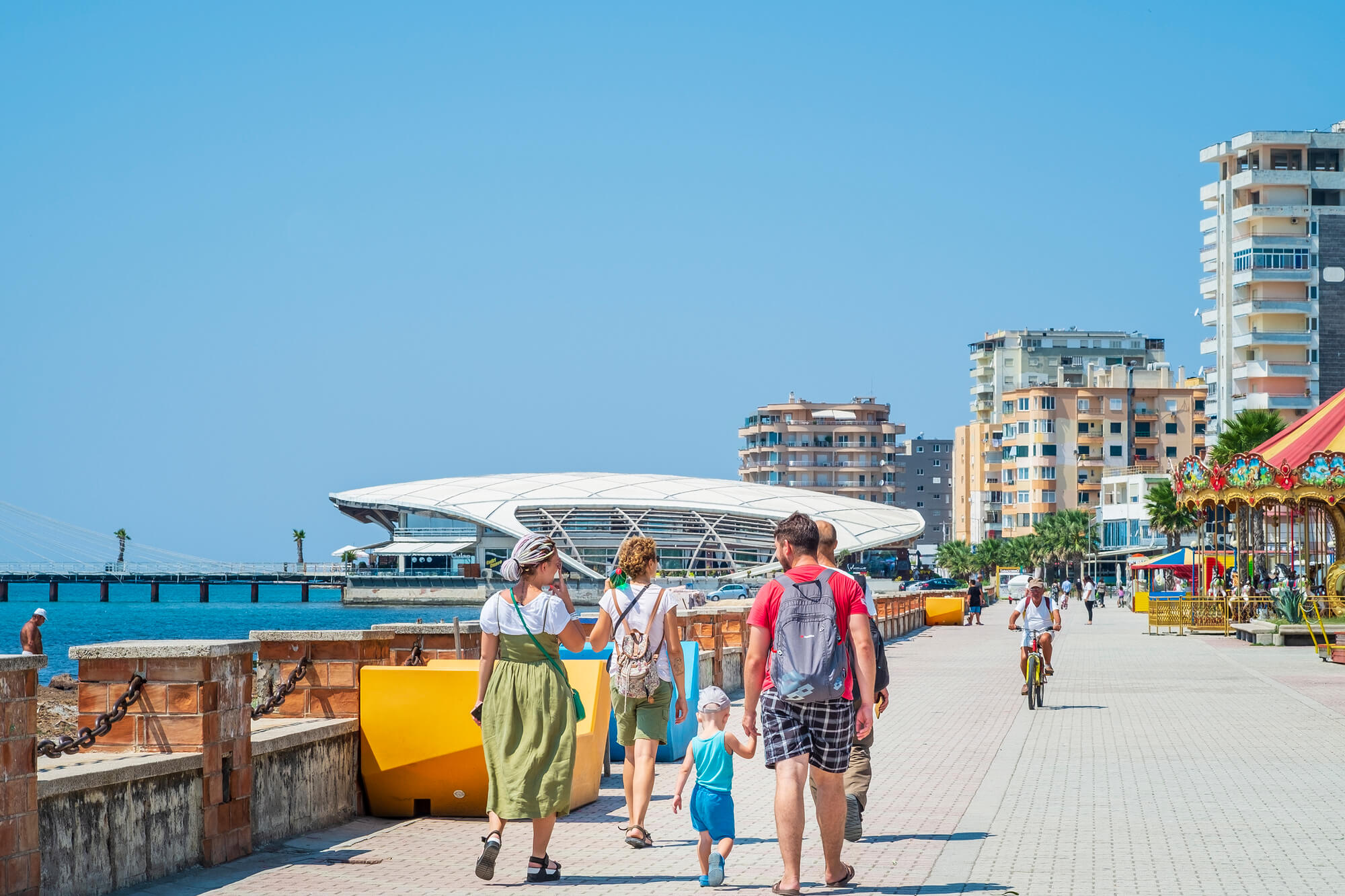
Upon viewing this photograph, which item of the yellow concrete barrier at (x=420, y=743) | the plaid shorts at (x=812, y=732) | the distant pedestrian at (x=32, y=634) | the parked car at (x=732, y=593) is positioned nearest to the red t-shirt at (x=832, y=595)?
the plaid shorts at (x=812, y=732)

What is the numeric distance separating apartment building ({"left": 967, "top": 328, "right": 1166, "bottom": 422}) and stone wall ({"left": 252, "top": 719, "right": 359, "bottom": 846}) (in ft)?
446

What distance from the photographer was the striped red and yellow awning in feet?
119

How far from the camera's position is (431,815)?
947 centimetres

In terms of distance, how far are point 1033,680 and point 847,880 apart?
997 cm

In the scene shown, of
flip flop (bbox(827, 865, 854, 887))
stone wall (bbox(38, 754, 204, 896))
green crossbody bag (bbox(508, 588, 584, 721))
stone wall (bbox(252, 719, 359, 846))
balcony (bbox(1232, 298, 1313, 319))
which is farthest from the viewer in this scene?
balcony (bbox(1232, 298, 1313, 319))

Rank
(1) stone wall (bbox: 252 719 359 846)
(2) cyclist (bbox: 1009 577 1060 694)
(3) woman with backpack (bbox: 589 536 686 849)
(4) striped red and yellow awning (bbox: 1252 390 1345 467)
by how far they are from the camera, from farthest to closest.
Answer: (4) striped red and yellow awning (bbox: 1252 390 1345 467)
(2) cyclist (bbox: 1009 577 1060 694)
(3) woman with backpack (bbox: 589 536 686 849)
(1) stone wall (bbox: 252 719 359 846)

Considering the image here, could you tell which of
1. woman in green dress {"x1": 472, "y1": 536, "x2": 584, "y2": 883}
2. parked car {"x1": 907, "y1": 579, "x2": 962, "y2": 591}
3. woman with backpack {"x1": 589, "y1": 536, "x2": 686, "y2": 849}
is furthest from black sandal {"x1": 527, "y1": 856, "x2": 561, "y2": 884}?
parked car {"x1": 907, "y1": 579, "x2": 962, "y2": 591}

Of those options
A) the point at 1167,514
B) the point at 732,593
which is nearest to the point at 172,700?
the point at 1167,514

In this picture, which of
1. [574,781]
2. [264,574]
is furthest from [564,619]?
[264,574]

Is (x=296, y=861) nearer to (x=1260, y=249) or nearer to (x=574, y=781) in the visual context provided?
(x=574, y=781)

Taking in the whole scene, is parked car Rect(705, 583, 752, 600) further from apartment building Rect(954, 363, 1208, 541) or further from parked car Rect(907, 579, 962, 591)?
apartment building Rect(954, 363, 1208, 541)

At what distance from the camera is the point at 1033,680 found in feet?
56.2

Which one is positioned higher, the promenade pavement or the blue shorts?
the blue shorts

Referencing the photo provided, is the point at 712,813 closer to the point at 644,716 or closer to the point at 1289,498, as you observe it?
the point at 644,716
